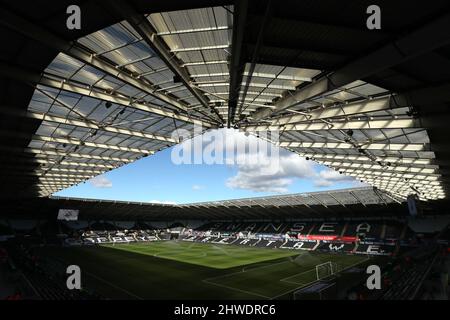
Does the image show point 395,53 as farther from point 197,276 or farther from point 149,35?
point 197,276

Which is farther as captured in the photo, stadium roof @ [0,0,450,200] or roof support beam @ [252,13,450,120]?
stadium roof @ [0,0,450,200]

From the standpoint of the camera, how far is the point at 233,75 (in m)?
13.6

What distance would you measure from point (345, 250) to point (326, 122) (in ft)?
144

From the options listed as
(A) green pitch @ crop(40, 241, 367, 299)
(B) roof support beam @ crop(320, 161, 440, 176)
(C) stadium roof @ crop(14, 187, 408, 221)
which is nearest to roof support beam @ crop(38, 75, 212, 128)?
(A) green pitch @ crop(40, 241, 367, 299)

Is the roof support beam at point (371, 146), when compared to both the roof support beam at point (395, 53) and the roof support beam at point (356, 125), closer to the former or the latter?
the roof support beam at point (356, 125)

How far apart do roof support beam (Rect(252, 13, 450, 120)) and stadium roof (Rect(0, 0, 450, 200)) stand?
0.03 meters

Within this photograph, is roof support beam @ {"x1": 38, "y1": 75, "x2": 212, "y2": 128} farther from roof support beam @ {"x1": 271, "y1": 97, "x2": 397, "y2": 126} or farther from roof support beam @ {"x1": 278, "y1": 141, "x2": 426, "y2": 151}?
roof support beam @ {"x1": 278, "y1": 141, "x2": 426, "y2": 151}

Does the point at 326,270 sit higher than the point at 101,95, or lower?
lower

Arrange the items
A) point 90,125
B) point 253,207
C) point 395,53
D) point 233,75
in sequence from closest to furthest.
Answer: point 395,53 < point 233,75 < point 90,125 < point 253,207

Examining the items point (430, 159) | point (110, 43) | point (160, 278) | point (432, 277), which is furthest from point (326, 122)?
point (160, 278)

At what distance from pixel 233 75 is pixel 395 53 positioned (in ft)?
21.9

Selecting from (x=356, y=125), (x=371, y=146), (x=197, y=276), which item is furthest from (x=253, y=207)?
(x=356, y=125)

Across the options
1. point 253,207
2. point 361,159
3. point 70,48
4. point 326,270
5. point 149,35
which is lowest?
point 326,270

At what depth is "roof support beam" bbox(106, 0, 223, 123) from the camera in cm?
866
